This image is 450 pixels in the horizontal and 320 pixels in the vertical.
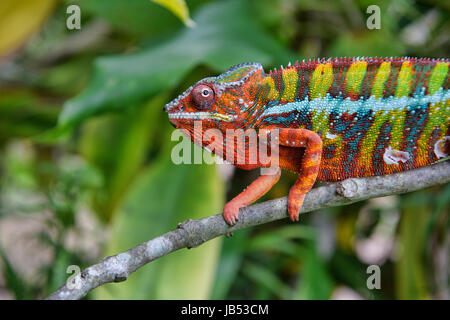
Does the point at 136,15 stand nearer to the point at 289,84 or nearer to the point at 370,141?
the point at 289,84

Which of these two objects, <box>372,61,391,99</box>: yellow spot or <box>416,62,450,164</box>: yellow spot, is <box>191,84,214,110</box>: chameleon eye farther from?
<box>416,62,450,164</box>: yellow spot

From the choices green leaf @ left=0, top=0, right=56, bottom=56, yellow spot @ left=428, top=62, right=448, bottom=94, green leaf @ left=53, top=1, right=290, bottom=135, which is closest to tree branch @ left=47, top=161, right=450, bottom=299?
yellow spot @ left=428, top=62, right=448, bottom=94

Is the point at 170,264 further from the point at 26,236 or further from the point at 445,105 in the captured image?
the point at 445,105

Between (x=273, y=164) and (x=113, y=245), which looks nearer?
(x=273, y=164)

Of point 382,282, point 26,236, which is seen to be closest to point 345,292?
point 382,282

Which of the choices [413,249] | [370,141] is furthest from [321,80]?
[413,249]
